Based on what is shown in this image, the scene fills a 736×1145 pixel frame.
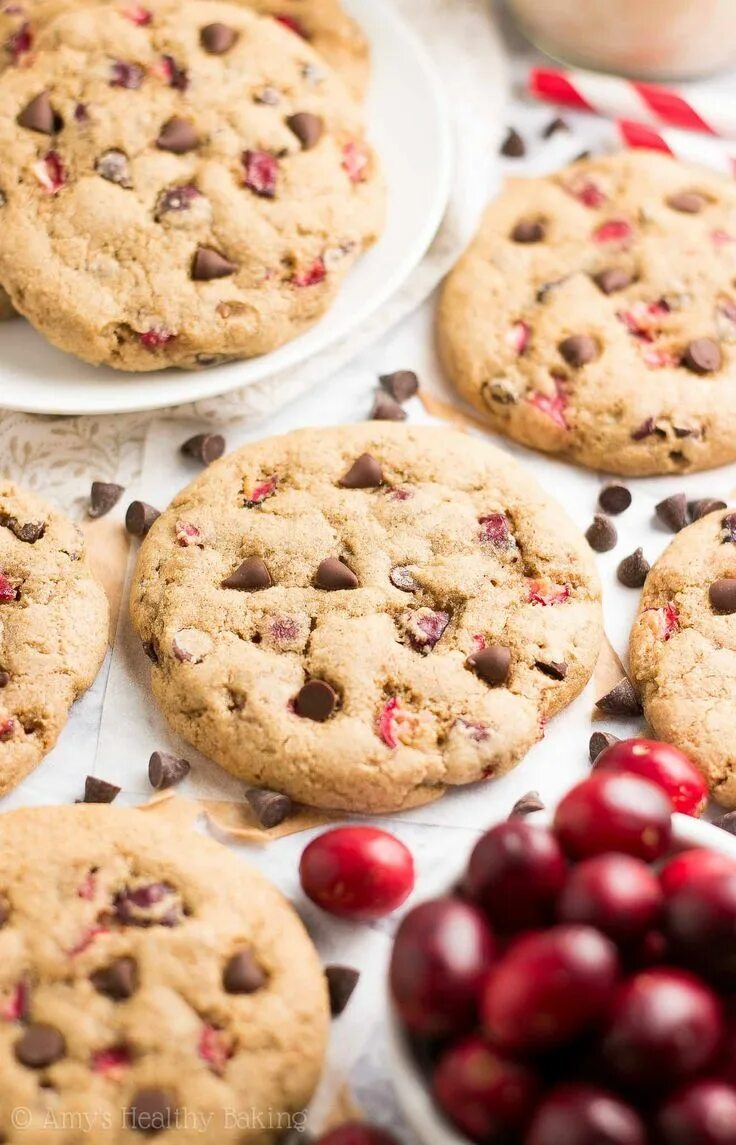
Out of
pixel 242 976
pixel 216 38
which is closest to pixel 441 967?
pixel 242 976

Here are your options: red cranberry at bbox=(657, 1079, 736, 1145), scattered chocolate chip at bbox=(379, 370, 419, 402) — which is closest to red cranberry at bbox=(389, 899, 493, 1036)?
red cranberry at bbox=(657, 1079, 736, 1145)

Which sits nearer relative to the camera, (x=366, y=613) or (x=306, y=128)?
(x=366, y=613)

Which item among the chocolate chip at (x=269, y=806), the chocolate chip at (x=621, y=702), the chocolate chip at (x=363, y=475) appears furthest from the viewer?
the chocolate chip at (x=363, y=475)

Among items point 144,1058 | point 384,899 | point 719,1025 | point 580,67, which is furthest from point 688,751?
point 580,67

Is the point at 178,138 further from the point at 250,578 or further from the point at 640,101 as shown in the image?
the point at 640,101

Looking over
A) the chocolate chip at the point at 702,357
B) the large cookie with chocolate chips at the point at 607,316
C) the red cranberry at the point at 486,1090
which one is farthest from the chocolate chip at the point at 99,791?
the chocolate chip at the point at 702,357

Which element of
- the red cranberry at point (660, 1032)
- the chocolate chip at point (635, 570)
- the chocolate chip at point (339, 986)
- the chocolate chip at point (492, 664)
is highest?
the red cranberry at point (660, 1032)

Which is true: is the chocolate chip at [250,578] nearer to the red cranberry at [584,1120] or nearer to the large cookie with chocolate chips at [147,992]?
the large cookie with chocolate chips at [147,992]
